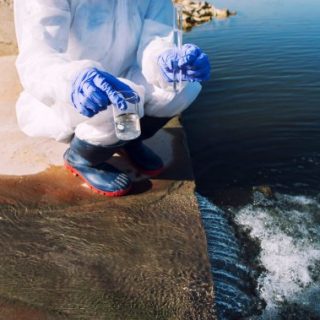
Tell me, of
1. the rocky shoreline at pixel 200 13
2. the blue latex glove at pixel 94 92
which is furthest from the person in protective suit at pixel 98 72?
the rocky shoreline at pixel 200 13

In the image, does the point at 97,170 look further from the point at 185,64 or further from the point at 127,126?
the point at 185,64

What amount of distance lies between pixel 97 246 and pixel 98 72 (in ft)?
2.85

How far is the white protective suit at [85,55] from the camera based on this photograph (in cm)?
212

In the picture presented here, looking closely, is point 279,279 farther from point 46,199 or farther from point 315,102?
point 315,102

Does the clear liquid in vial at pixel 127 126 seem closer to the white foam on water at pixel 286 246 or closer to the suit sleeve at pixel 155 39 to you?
the suit sleeve at pixel 155 39

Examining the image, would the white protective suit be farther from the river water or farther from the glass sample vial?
the river water

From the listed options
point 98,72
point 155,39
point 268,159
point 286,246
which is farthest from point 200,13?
point 98,72

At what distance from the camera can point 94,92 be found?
6.29 ft

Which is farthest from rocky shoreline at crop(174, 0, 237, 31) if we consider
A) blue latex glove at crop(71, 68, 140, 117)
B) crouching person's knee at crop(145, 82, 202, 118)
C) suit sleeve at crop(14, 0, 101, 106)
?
blue latex glove at crop(71, 68, 140, 117)

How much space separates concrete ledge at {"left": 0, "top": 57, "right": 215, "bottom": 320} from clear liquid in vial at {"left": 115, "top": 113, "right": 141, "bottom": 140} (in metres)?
0.47

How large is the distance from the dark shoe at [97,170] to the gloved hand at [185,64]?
1.83ft

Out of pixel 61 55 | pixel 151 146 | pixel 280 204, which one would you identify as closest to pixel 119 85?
pixel 61 55

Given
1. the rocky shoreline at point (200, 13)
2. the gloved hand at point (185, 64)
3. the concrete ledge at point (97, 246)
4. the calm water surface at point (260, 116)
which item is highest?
the gloved hand at point (185, 64)

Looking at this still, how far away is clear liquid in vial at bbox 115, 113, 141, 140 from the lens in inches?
87.8
